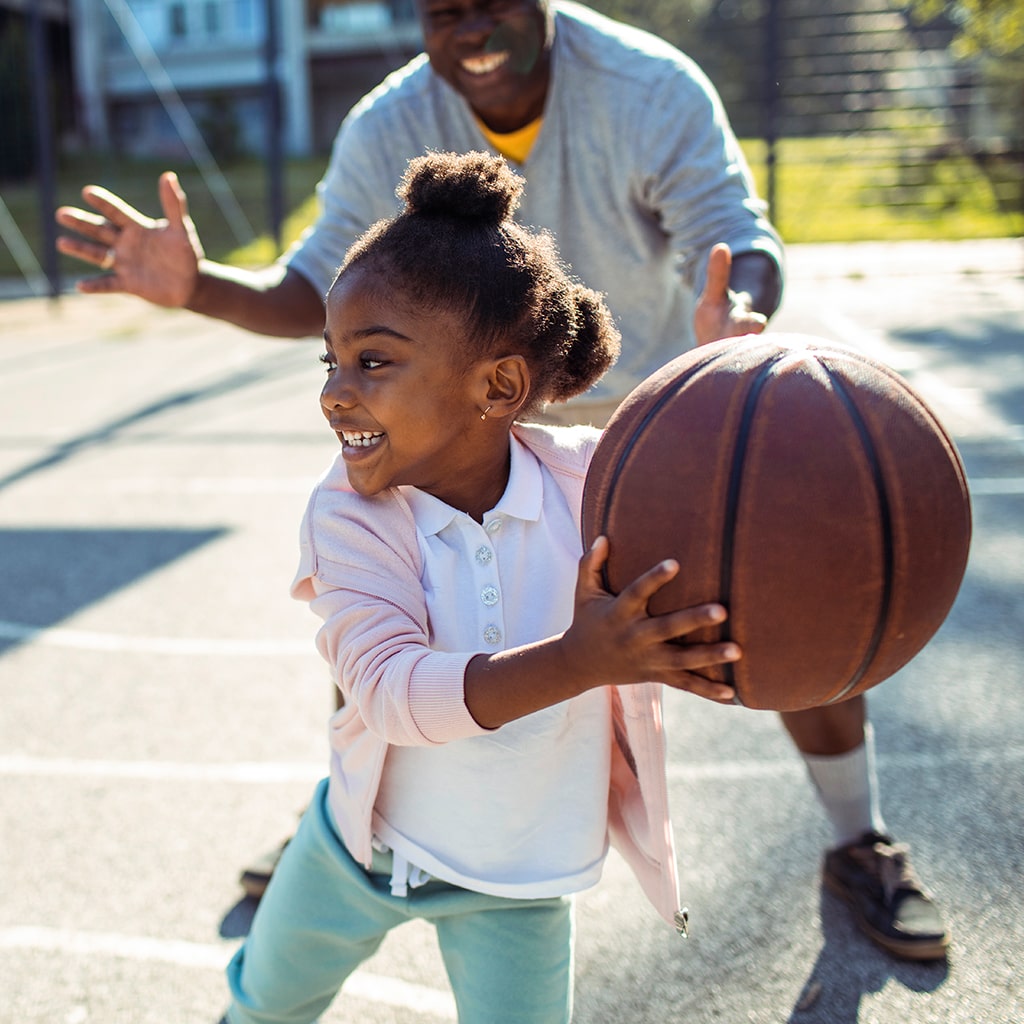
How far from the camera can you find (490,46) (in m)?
2.73

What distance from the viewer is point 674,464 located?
5.55 feet

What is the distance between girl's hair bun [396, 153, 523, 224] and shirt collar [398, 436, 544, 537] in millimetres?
407

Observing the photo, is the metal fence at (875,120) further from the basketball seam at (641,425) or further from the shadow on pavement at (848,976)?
the basketball seam at (641,425)

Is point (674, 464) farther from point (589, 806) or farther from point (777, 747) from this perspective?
point (777, 747)

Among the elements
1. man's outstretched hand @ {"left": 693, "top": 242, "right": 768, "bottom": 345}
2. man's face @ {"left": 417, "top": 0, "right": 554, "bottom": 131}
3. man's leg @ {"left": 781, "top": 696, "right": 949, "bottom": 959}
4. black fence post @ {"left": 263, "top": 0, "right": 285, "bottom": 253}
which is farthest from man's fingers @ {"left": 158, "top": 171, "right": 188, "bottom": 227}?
black fence post @ {"left": 263, "top": 0, "right": 285, "bottom": 253}

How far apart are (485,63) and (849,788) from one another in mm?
1858

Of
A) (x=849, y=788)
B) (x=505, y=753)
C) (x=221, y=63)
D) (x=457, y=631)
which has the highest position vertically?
(x=457, y=631)

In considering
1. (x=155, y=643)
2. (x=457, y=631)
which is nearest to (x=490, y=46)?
(x=457, y=631)

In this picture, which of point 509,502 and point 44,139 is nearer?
point 509,502

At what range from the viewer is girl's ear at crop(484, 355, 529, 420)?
75.9 inches

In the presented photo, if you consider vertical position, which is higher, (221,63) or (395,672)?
(395,672)

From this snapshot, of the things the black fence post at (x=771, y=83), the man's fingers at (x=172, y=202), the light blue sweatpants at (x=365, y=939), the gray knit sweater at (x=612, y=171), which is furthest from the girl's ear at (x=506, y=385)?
the black fence post at (x=771, y=83)

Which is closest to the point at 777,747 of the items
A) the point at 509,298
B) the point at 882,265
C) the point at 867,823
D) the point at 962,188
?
the point at 867,823

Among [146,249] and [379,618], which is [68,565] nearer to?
[146,249]
